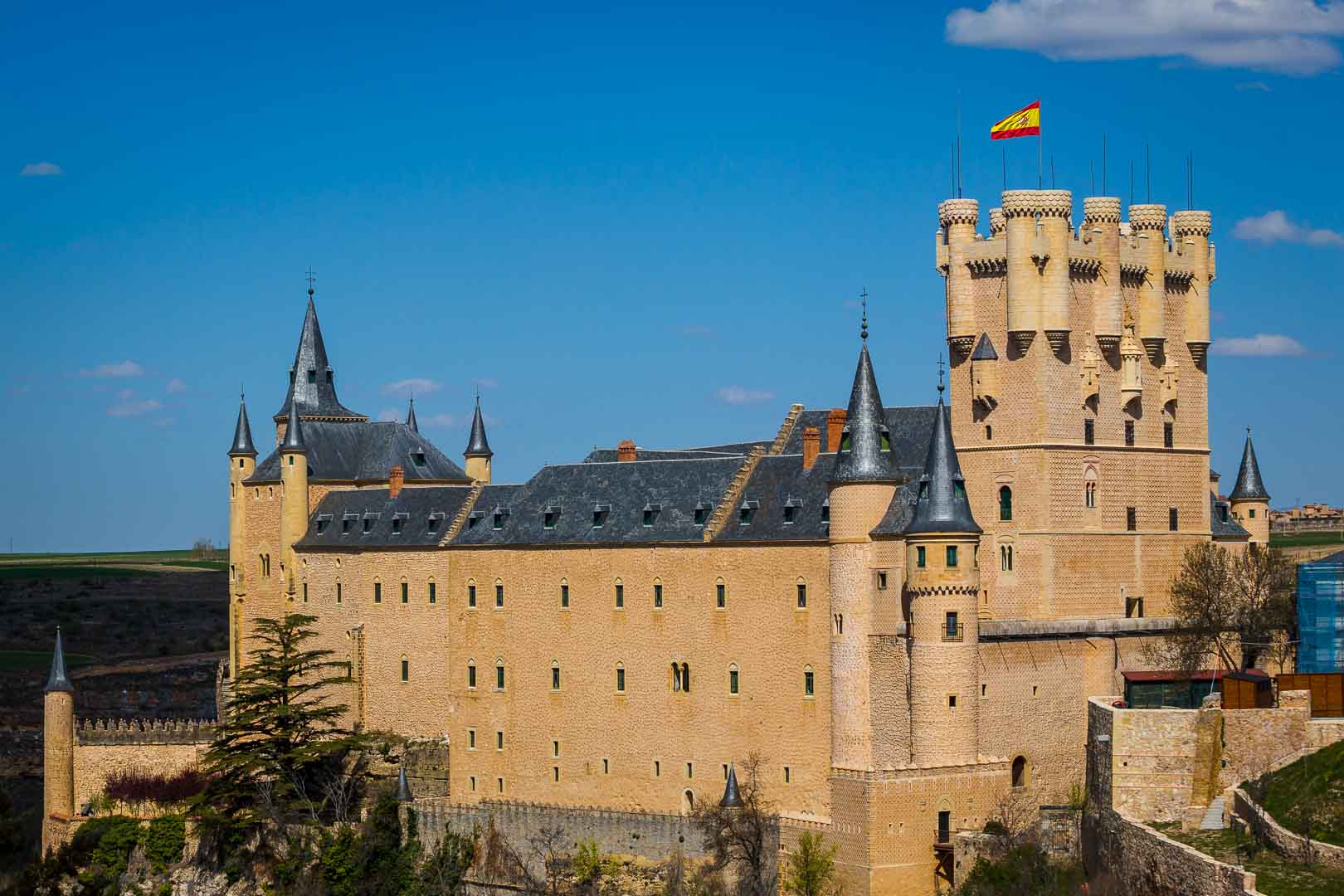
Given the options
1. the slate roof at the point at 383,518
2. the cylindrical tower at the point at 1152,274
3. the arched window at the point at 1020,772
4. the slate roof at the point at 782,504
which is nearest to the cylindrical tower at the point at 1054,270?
the cylindrical tower at the point at 1152,274

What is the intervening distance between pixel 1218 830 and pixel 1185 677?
14.6 m

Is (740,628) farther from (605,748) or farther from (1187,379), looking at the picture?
(1187,379)

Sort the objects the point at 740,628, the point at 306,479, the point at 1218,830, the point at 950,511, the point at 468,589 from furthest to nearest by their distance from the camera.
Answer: the point at 306,479 < the point at 468,589 < the point at 740,628 < the point at 950,511 < the point at 1218,830

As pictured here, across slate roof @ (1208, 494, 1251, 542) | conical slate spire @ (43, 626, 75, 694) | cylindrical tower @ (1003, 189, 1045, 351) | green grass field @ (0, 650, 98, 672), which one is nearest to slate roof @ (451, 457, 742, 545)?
cylindrical tower @ (1003, 189, 1045, 351)

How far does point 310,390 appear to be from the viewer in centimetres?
8006

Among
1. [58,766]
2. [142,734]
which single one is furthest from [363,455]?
[58,766]

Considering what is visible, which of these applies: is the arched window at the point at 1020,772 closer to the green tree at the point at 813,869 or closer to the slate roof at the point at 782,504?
the green tree at the point at 813,869

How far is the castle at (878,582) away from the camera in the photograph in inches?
2304

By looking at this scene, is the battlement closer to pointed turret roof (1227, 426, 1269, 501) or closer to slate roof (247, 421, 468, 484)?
slate roof (247, 421, 468, 484)

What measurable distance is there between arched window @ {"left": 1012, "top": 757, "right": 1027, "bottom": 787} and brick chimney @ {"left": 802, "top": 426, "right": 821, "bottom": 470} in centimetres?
1053

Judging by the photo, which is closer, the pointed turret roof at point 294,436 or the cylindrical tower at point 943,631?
the cylindrical tower at point 943,631

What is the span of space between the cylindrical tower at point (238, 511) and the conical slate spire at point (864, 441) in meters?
26.5

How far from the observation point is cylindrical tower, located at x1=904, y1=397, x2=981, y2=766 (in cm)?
A: 5800

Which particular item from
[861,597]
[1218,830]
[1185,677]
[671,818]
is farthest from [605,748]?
[1218,830]
